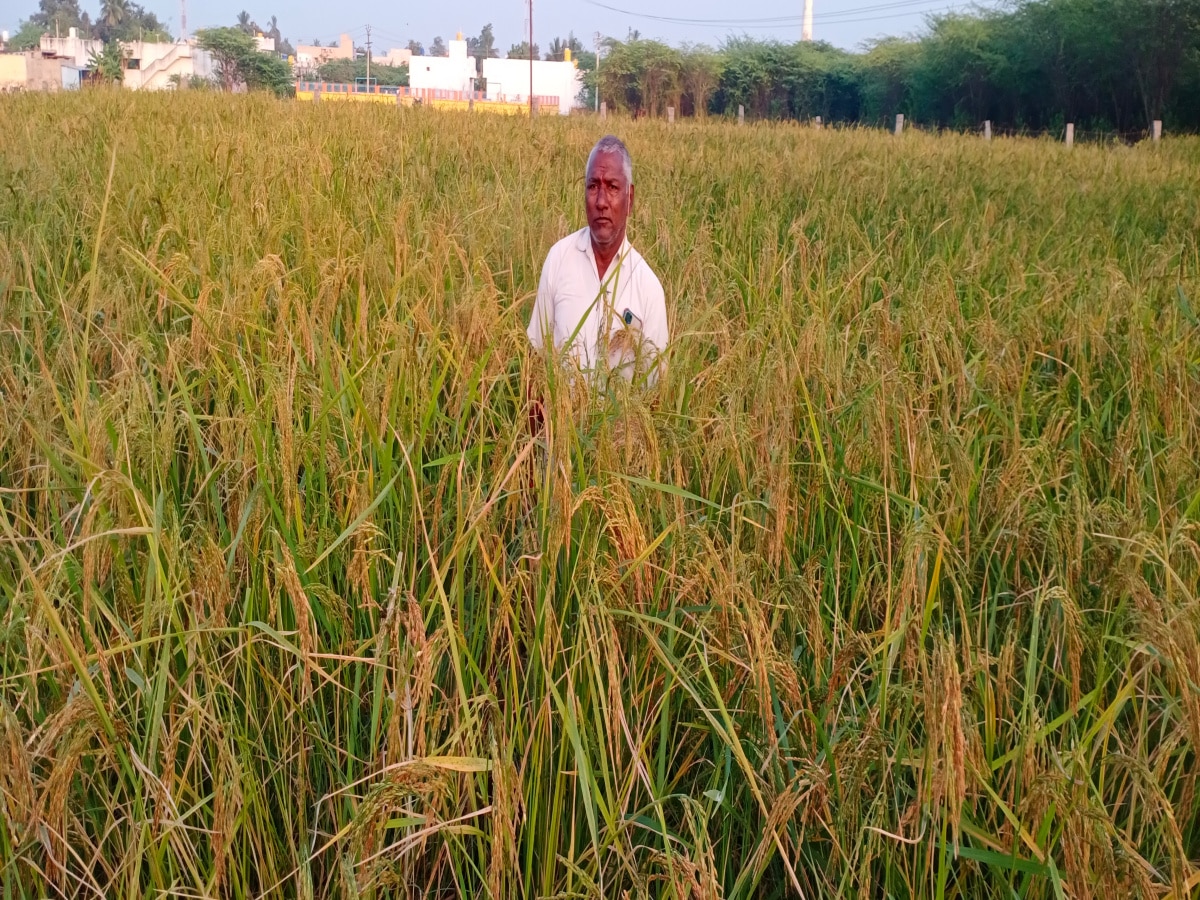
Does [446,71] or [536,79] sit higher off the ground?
[446,71]

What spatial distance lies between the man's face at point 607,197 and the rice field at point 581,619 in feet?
1.42

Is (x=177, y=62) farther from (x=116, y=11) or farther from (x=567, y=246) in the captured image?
(x=116, y=11)

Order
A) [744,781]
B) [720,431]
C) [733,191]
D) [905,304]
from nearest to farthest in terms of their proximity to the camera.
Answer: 1. [744,781]
2. [720,431]
3. [905,304]
4. [733,191]

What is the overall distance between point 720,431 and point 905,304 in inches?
61.1

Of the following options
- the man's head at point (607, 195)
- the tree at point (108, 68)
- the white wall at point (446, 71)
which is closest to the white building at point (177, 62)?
the tree at point (108, 68)

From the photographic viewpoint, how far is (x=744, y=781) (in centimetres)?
129

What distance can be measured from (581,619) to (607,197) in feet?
5.72

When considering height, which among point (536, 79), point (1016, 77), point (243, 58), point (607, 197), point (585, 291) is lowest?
point (585, 291)

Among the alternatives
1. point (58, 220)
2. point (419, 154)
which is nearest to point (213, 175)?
point (58, 220)

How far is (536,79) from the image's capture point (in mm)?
67000

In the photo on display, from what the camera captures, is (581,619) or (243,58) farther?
(243,58)

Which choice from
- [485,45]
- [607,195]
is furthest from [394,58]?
[607,195]

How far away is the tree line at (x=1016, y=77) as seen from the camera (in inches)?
838

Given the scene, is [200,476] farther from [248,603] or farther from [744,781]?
[744,781]
